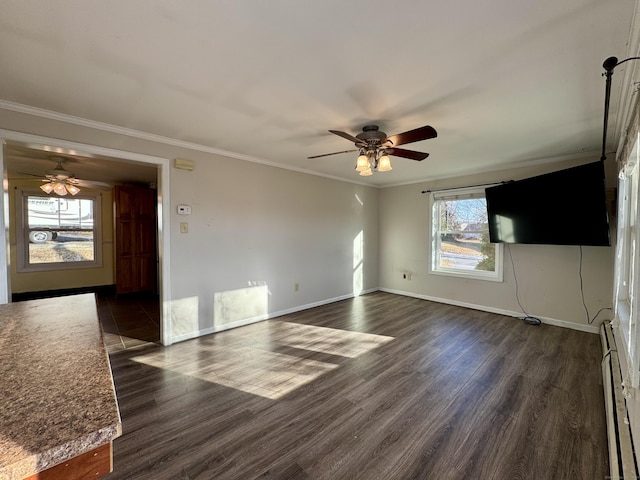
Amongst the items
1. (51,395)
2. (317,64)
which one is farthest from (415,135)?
(51,395)

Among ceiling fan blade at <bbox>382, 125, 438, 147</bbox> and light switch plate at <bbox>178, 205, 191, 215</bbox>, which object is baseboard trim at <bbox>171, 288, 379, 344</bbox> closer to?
light switch plate at <bbox>178, 205, 191, 215</bbox>

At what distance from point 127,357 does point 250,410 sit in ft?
5.79

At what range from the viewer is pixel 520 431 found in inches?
74.8

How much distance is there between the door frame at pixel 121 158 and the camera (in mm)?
2412

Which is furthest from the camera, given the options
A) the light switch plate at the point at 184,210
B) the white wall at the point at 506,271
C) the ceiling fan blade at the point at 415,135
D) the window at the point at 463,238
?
the window at the point at 463,238

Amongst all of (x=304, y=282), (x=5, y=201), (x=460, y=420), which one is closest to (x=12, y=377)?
(x=460, y=420)

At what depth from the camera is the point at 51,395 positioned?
736mm

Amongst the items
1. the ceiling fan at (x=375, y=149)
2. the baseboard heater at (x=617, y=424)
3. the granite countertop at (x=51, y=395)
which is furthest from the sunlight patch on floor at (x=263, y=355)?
the ceiling fan at (x=375, y=149)

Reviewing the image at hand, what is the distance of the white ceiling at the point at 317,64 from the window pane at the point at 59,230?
4288 mm

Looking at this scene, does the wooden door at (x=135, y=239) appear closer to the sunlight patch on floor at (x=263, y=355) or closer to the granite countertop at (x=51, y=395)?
the sunlight patch on floor at (x=263, y=355)

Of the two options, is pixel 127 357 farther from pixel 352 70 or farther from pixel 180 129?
pixel 352 70

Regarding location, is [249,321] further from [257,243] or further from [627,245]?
[627,245]

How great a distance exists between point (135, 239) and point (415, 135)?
586 centimetres

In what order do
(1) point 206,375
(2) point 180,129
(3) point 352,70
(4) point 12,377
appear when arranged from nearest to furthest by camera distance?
(4) point 12,377 → (3) point 352,70 → (1) point 206,375 → (2) point 180,129
